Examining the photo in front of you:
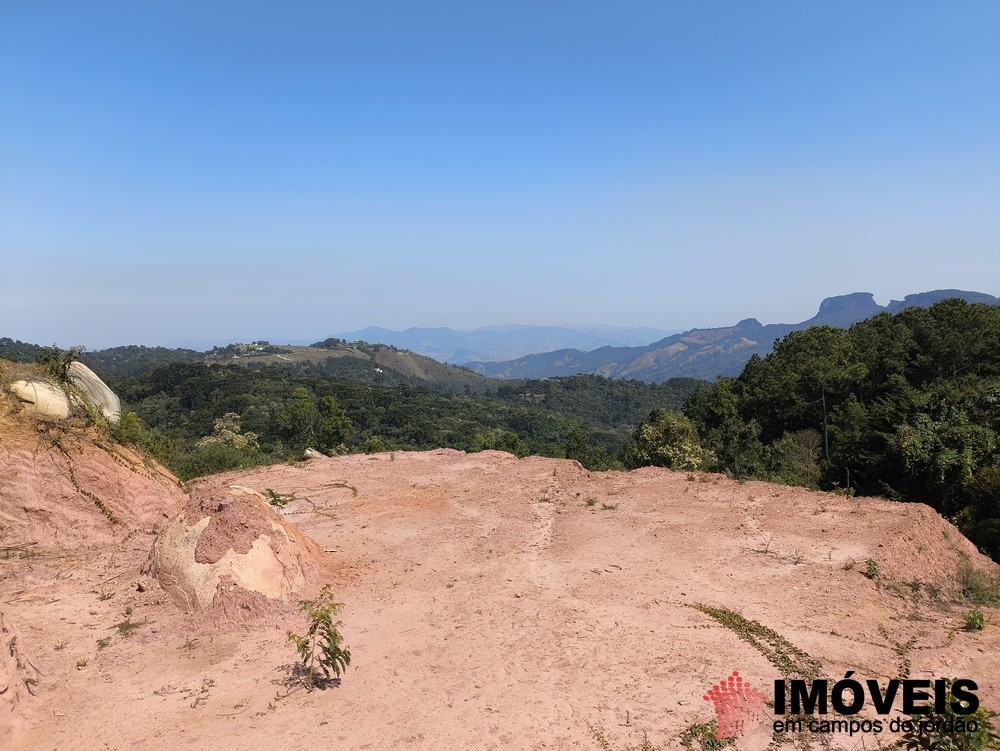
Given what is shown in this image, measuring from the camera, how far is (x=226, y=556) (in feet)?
32.9

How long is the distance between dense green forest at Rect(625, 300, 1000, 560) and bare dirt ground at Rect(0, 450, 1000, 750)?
15.1ft

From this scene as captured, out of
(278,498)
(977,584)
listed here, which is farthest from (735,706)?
(278,498)

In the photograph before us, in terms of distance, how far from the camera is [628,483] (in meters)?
19.8

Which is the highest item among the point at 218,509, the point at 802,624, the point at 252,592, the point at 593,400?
the point at 218,509

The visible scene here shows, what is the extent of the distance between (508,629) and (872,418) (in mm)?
20924

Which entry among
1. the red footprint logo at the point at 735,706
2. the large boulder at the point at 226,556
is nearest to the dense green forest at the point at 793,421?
the large boulder at the point at 226,556

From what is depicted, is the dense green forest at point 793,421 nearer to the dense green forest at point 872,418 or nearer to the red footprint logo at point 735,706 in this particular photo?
the dense green forest at point 872,418

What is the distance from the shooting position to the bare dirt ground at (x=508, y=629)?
23.1 feet

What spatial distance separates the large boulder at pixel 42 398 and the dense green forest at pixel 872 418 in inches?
866

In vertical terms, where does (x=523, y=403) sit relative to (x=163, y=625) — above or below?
below

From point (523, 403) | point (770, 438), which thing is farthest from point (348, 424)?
point (523, 403)

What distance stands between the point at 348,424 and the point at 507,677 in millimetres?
29495

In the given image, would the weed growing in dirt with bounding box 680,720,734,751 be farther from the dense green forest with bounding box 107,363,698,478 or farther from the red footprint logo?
the dense green forest with bounding box 107,363,698,478

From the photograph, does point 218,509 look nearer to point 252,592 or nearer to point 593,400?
point 252,592
